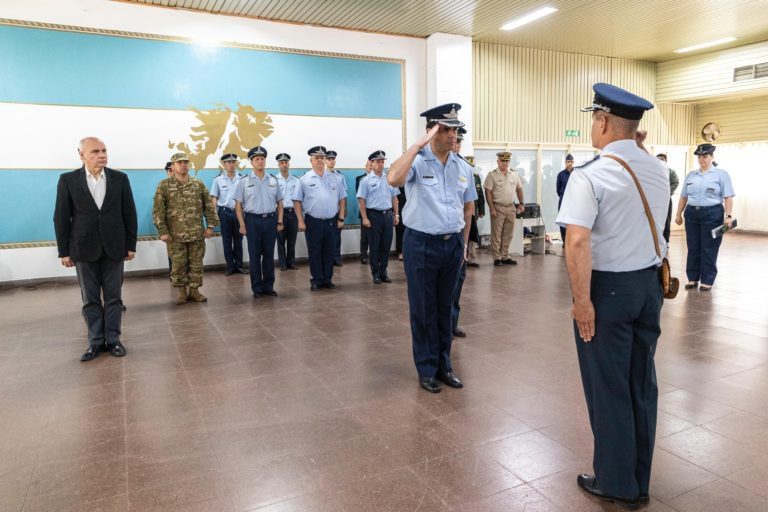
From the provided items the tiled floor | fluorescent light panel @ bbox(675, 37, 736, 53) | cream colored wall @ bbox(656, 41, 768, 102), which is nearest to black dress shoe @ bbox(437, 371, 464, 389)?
the tiled floor

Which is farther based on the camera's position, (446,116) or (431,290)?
(431,290)

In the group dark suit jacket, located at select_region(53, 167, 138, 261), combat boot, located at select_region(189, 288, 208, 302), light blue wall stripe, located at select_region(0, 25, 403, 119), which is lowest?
combat boot, located at select_region(189, 288, 208, 302)

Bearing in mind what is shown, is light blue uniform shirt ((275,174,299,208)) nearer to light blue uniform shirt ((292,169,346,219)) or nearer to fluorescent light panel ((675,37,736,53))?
light blue uniform shirt ((292,169,346,219))

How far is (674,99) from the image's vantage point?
1266 centimetres

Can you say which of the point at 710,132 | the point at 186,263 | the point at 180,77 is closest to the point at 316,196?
the point at 186,263

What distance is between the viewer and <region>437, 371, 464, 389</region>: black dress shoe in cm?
345

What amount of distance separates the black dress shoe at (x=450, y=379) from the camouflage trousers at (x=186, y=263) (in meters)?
3.58

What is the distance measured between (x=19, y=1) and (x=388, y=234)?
585 cm

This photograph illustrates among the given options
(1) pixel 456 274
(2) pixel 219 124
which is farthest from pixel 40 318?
(1) pixel 456 274

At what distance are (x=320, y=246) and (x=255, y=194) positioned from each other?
1041 millimetres

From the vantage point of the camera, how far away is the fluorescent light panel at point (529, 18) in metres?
8.71

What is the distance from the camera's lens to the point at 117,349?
4258 millimetres

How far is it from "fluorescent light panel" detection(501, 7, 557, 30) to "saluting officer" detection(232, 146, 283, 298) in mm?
5437

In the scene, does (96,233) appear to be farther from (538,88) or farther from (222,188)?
(538,88)
